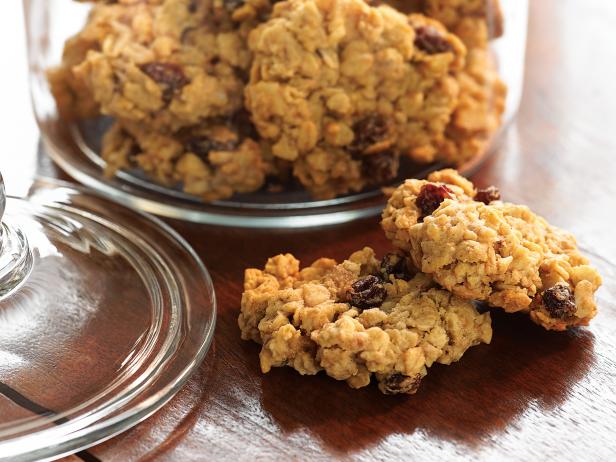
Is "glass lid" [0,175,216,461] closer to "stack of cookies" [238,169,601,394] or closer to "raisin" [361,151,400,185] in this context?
"stack of cookies" [238,169,601,394]

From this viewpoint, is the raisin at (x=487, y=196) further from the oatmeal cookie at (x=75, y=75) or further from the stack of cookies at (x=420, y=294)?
the oatmeal cookie at (x=75, y=75)

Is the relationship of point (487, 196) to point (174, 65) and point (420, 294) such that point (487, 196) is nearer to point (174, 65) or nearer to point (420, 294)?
point (420, 294)

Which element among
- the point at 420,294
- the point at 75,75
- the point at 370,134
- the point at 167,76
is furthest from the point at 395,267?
the point at 75,75

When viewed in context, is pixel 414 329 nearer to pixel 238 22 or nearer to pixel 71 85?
pixel 238 22

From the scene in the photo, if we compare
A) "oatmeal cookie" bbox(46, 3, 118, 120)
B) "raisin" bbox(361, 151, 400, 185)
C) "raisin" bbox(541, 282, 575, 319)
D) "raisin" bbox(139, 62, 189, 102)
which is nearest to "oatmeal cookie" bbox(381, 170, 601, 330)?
"raisin" bbox(541, 282, 575, 319)

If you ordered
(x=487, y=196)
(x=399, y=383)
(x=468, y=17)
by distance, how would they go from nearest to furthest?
(x=399, y=383) < (x=487, y=196) < (x=468, y=17)

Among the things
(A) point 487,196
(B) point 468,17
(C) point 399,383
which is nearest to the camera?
(C) point 399,383

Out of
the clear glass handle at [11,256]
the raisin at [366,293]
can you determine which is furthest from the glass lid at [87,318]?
the raisin at [366,293]

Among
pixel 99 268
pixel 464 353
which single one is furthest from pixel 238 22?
pixel 464 353
